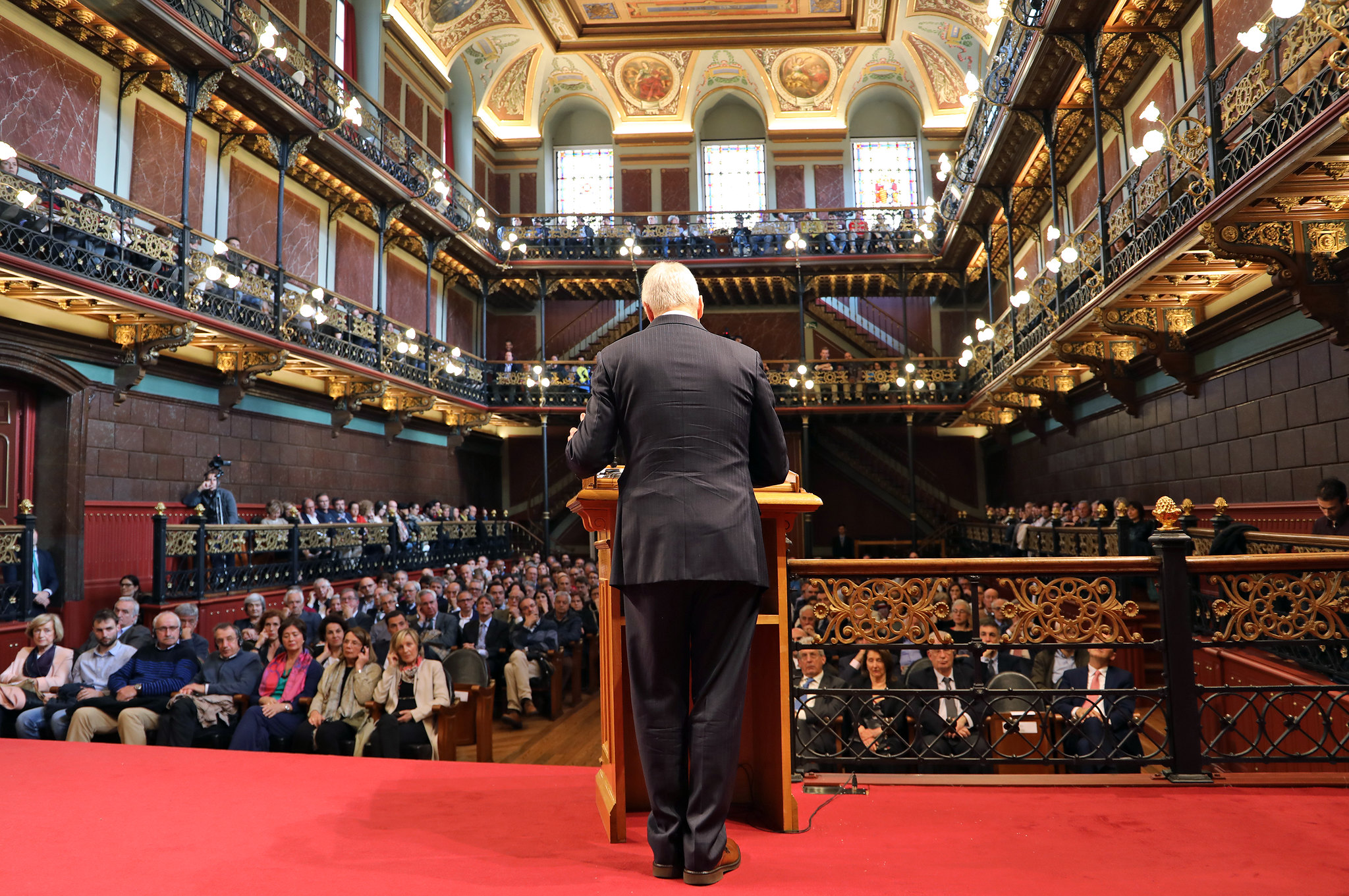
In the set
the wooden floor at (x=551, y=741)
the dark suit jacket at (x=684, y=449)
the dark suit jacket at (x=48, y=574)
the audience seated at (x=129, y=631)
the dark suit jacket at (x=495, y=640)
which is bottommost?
the wooden floor at (x=551, y=741)

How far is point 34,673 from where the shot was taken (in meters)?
5.91

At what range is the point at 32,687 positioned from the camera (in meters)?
5.73

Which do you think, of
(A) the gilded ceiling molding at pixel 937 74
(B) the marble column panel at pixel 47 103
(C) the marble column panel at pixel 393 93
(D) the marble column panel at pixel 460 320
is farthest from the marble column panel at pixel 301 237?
(A) the gilded ceiling molding at pixel 937 74

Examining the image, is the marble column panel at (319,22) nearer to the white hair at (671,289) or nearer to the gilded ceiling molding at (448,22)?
the gilded ceiling molding at (448,22)

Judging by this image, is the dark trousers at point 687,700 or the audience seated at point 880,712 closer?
the dark trousers at point 687,700

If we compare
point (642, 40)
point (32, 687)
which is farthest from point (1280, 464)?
point (642, 40)

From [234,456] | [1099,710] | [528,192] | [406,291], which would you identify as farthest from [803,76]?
[1099,710]

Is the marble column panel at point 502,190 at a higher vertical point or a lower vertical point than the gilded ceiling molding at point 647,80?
lower

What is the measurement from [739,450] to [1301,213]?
22.8 feet

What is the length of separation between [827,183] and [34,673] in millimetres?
20895

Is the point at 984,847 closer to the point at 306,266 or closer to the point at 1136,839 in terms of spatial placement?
the point at 1136,839

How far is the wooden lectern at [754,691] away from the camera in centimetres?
233

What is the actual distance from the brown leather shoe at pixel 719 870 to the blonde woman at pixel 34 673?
5.62 meters

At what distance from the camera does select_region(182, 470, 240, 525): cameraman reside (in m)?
10.6
